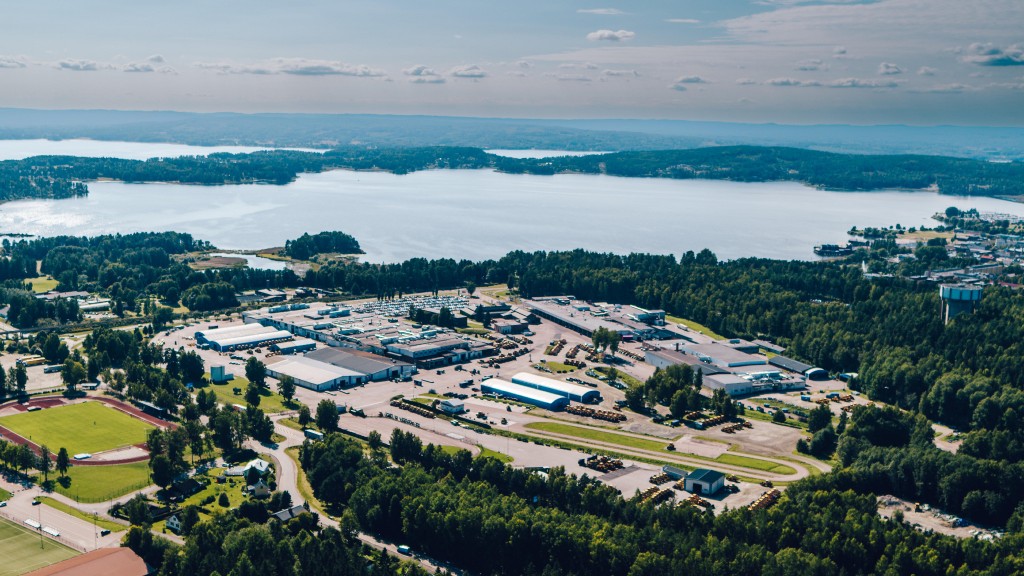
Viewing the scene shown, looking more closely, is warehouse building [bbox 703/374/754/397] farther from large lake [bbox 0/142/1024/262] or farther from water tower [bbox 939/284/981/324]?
large lake [bbox 0/142/1024/262]

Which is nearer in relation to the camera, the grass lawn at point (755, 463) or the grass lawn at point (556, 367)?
the grass lawn at point (755, 463)

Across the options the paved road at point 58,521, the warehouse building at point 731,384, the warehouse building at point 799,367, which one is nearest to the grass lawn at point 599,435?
the warehouse building at point 731,384

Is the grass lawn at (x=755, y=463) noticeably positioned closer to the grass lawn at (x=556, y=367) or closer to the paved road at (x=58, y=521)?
the grass lawn at (x=556, y=367)

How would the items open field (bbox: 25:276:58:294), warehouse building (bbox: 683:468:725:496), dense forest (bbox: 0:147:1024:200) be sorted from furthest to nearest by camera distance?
1. dense forest (bbox: 0:147:1024:200)
2. open field (bbox: 25:276:58:294)
3. warehouse building (bbox: 683:468:725:496)

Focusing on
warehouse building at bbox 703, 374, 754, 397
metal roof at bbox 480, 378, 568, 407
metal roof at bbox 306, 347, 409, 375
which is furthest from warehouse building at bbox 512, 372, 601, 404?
metal roof at bbox 306, 347, 409, 375

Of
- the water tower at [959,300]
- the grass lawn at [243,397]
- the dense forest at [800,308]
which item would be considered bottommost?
the grass lawn at [243,397]

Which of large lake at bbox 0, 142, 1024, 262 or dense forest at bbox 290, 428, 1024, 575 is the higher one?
large lake at bbox 0, 142, 1024, 262
